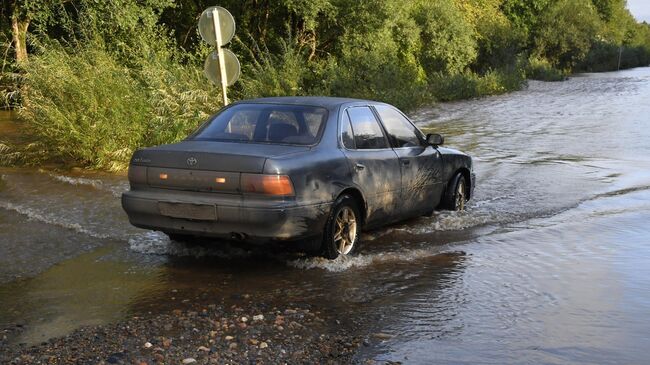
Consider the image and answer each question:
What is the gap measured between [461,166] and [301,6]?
20584 mm

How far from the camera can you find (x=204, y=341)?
495 cm

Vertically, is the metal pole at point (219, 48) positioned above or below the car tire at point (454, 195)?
above

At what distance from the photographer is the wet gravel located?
4.64 m

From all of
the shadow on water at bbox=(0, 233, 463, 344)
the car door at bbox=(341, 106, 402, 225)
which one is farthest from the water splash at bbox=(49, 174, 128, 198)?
the car door at bbox=(341, 106, 402, 225)

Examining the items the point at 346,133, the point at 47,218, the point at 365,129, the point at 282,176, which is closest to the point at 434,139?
the point at 365,129

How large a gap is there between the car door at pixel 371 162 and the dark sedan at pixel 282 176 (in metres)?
0.01

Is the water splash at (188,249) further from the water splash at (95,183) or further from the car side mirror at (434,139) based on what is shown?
the water splash at (95,183)

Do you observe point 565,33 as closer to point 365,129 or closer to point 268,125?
point 365,129

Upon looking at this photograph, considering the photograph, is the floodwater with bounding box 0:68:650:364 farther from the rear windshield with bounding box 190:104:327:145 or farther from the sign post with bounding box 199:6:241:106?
the sign post with bounding box 199:6:241:106

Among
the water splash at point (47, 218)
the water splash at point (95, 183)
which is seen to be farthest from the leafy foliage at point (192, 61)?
the water splash at point (47, 218)

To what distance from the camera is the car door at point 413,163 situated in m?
8.30

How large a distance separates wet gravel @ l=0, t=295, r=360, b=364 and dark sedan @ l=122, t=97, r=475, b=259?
1.10 m

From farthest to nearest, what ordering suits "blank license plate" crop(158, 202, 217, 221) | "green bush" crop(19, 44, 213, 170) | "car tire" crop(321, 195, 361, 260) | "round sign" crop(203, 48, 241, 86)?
"green bush" crop(19, 44, 213, 170) < "round sign" crop(203, 48, 241, 86) < "car tire" crop(321, 195, 361, 260) < "blank license plate" crop(158, 202, 217, 221)

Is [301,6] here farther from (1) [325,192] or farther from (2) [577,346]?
(2) [577,346]
